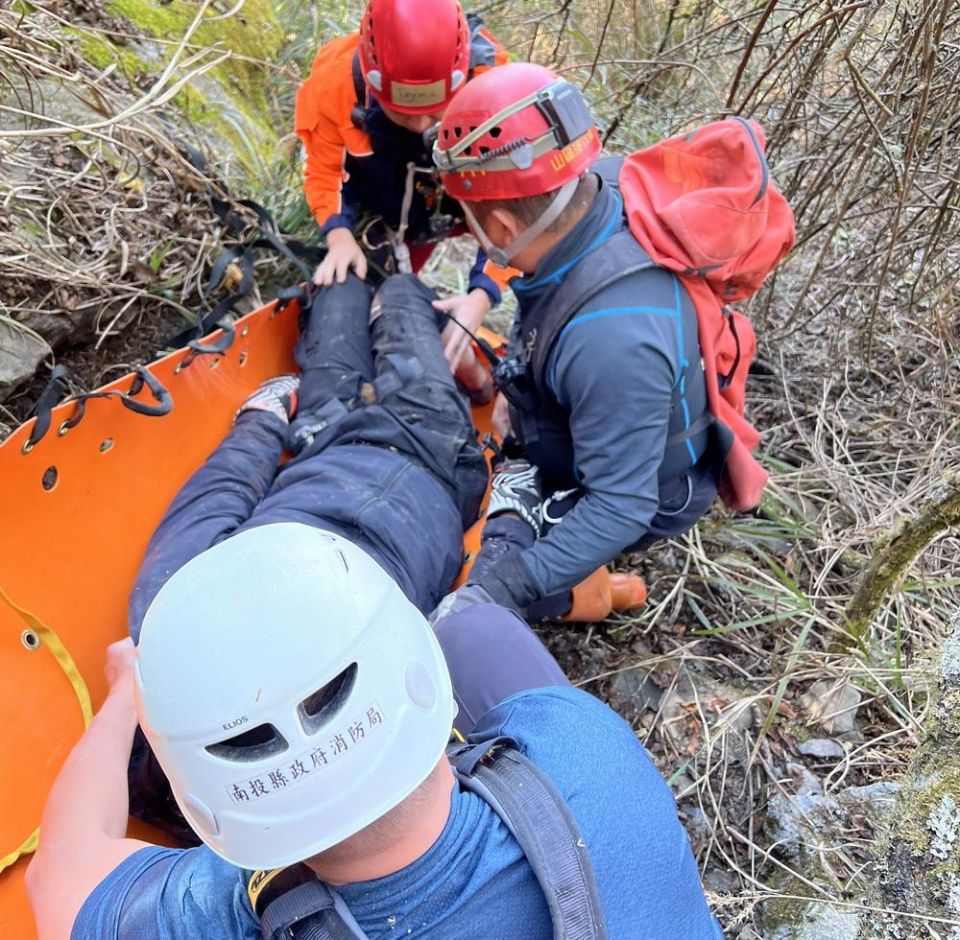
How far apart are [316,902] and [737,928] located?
1.31 m

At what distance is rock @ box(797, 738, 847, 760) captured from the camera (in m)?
2.04

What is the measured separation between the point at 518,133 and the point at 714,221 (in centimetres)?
53

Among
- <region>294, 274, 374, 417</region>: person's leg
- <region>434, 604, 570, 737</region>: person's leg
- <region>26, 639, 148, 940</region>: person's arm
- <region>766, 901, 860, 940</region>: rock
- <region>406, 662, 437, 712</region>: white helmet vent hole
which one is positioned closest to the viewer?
<region>406, 662, 437, 712</region>: white helmet vent hole

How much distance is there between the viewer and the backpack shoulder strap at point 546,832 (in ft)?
2.86

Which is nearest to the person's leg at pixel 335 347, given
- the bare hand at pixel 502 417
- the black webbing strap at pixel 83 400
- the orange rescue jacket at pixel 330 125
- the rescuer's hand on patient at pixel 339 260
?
the rescuer's hand on patient at pixel 339 260

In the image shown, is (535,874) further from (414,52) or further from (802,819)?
(414,52)

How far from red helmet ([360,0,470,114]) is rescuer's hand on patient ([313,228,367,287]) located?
1.89 ft

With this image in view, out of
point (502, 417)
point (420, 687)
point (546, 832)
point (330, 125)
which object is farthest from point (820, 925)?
point (330, 125)

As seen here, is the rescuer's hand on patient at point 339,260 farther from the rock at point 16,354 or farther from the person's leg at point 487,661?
the person's leg at point 487,661

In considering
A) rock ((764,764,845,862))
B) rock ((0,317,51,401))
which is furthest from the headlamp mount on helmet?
rock ((764,764,845,862))

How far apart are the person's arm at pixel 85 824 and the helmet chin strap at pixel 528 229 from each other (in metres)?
1.40

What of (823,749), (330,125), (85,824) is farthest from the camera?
(330,125)

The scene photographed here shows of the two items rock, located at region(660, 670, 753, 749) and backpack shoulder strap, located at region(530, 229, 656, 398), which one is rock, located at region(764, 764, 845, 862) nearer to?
rock, located at region(660, 670, 753, 749)

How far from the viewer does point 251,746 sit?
2.85 ft
